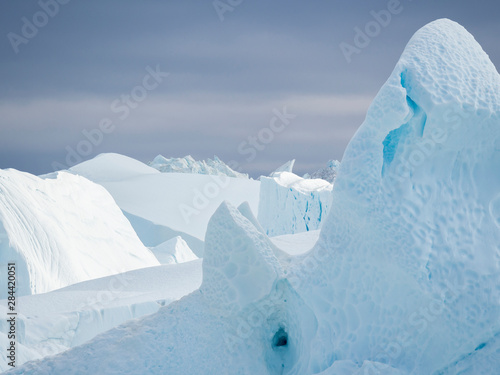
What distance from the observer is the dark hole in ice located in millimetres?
4005

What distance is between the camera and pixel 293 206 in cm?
1614

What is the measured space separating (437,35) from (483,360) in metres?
2.24

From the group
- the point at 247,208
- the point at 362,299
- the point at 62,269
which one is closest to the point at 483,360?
the point at 362,299

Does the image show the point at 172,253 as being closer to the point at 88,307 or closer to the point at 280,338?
the point at 88,307

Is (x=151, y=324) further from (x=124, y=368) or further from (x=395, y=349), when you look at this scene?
(x=395, y=349)

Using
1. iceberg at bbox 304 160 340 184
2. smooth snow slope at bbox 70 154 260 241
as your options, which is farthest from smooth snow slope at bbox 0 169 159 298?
iceberg at bbox 304 160 340 184

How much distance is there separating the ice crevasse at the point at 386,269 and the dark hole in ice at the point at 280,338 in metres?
0.03

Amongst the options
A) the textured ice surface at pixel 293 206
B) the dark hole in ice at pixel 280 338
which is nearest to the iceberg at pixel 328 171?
the textured ice surface at pixel 293 206

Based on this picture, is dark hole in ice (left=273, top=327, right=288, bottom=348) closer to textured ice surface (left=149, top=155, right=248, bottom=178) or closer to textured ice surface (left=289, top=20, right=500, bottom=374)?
textured ice surface (left=289, top=20, right=500, bottom=374)

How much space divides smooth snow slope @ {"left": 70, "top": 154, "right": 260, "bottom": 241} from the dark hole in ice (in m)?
17.7

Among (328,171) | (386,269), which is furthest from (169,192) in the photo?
(386,269)

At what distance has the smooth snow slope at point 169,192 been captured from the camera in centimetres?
2314

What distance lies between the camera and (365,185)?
3611mm

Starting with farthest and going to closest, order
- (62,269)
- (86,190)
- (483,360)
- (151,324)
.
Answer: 1. (86,190)
2. (62,269)
3. (151,324)
4. (483,360)
